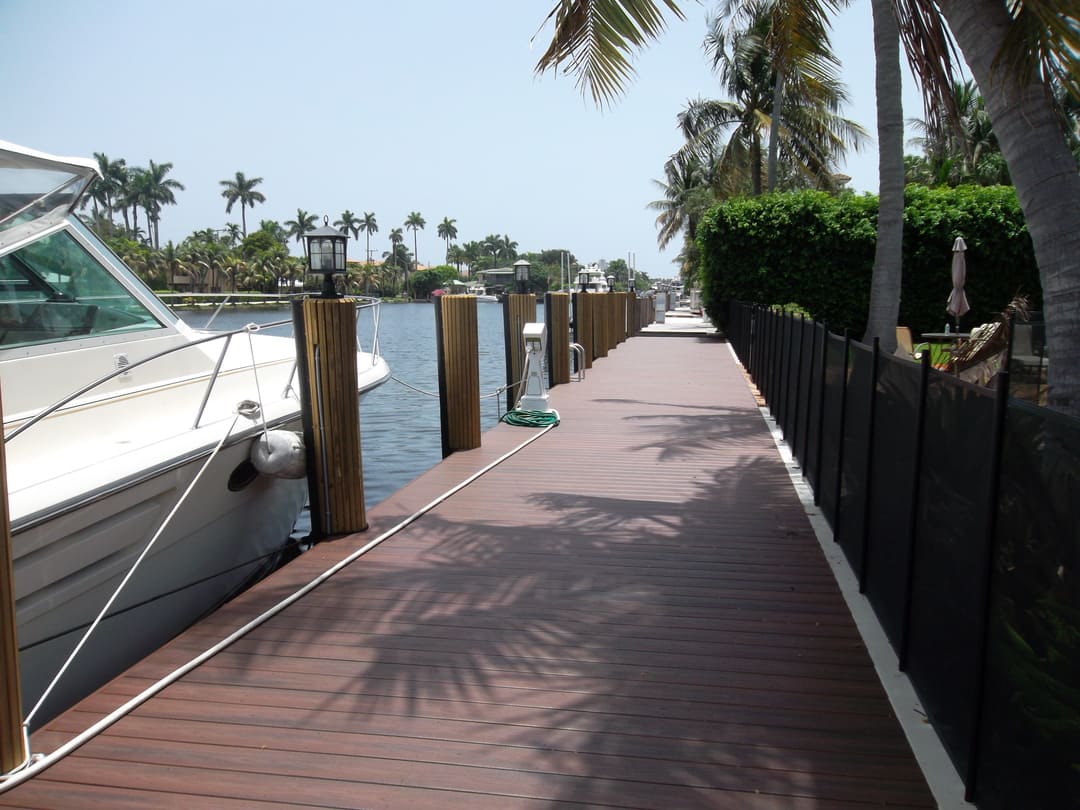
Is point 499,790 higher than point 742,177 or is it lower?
lower

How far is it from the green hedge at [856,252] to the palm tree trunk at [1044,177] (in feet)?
61.9

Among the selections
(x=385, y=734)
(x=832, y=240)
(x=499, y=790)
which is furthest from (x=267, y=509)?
(x=832, y=240)

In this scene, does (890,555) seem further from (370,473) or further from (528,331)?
(370,473)

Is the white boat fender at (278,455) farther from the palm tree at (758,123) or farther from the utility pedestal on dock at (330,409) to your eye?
the palm tree at (758,123)

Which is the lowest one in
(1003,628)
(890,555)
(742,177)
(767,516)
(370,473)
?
(370,473)

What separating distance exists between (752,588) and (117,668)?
11.5 feet

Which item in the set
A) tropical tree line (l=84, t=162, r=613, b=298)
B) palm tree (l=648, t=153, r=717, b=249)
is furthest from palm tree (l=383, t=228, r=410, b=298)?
palm tree (l=648, t=153, r=717, b=249)

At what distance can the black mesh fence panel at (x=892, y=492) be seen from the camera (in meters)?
3.87

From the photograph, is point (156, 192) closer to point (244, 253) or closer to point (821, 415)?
point (244, 253)

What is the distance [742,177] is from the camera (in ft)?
127

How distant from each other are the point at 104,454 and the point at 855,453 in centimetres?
424

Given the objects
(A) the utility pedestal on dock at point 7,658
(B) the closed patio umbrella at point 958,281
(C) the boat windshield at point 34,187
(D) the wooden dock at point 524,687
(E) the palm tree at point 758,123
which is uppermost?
(E) the palm tree at point 758,123

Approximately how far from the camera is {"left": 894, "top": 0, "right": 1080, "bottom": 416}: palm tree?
4543 millimetres

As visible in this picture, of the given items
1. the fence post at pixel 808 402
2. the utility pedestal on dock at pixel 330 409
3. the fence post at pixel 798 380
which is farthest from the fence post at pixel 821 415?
the utility pedestal on dock at pixel 330 409
